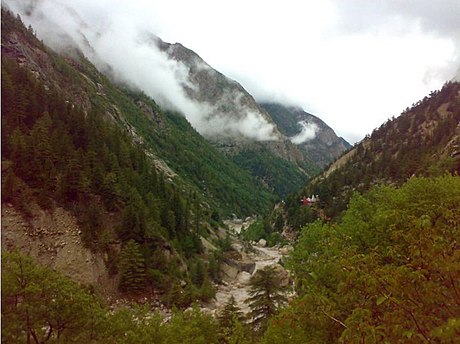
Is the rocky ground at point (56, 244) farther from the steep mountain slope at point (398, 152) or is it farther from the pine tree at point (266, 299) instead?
the steep mountain slope at point (398, 152)

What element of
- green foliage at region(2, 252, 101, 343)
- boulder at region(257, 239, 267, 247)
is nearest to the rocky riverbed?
boulder at region(257, 239, 267, 247)

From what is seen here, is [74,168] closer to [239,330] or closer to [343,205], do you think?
[239,330]

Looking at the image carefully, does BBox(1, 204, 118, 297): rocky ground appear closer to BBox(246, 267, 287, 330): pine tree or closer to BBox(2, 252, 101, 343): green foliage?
BBox(246, 267, 287, 330): pine tree

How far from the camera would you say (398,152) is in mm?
129250

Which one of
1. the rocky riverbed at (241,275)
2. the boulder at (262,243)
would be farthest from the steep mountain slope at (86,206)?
the boulder at (262,243)

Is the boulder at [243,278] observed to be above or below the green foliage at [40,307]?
below

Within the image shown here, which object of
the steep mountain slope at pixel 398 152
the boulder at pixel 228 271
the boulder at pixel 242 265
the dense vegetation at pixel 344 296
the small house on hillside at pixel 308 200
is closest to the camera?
the dense vegetation at pixel 344 296

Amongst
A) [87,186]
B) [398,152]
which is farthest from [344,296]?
[398,152]

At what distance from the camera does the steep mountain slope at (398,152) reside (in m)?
102

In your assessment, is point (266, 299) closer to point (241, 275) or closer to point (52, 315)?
point (52, 315)

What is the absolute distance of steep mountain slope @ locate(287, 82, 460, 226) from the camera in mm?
102375

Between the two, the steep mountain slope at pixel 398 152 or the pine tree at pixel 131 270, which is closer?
the pine tree at pixel 131 270

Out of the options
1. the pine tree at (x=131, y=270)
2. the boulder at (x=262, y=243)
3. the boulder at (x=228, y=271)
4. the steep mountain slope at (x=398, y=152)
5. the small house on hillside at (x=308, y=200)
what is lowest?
the boulder at (x=262, y=243)

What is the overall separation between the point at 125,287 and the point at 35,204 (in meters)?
14.9
